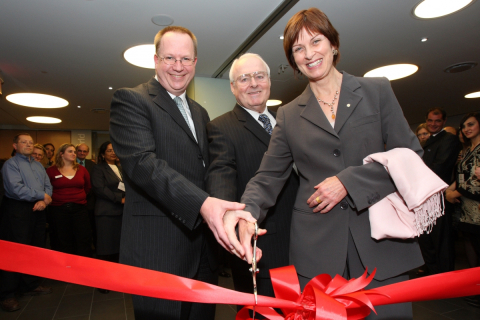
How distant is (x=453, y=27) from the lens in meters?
5.09

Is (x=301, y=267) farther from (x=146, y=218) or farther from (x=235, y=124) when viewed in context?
(x=235, y=124)

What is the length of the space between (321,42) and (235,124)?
2.10 feet

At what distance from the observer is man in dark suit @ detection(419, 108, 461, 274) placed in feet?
12.3

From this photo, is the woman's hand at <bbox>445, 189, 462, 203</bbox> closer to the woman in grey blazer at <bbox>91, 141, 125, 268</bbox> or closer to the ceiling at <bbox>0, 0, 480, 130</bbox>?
the ceiling at <bbox>0, 0, 480, 130</bbox>

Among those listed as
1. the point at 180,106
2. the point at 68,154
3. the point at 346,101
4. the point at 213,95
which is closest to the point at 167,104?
the point at 180,106

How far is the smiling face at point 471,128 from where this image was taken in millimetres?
3350

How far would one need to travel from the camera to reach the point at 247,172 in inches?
63.6

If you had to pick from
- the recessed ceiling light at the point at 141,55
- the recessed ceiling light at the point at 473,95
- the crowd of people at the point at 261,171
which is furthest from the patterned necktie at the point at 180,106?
the recessed ceiling light at the point at 473,95

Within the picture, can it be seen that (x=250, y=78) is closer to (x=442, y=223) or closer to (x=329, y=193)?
(x=329, y=193)

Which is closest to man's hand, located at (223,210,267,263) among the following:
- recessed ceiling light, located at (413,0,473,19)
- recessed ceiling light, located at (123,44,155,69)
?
recessed ceiling light, located at (413,0,473,19)

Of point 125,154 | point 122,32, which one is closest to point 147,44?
point 122,32

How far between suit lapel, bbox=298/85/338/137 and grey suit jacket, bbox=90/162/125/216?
355 cm

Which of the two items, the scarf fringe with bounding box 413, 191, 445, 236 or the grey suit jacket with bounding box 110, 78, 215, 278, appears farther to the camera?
the grey suit jacket with bounding box 110, 78, 215, 278

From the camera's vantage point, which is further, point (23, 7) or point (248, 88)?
point (23, 7)
